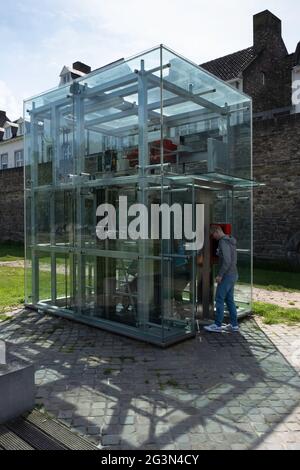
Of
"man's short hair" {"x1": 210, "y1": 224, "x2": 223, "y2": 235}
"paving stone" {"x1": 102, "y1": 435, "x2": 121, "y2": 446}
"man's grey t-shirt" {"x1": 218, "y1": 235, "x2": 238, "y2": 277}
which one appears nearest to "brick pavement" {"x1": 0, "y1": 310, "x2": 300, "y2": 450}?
"paving stone" {"x1": 102, "y1": 435, "x2": 121, "y2": 446}

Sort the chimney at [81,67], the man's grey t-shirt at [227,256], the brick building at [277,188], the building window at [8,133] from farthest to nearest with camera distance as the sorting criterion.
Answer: the building window at [8,133]
the chimney at [81,67]
the brick building at [277,188]
the man's grey t-shirt at [227,256]

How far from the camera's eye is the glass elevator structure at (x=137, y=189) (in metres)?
6.36

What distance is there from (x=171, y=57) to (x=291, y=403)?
4.97 meters

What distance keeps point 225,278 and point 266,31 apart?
73.4 ft

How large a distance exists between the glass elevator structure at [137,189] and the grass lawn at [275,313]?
430mm

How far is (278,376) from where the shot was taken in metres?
5.00

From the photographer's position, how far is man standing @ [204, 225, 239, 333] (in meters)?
6.70

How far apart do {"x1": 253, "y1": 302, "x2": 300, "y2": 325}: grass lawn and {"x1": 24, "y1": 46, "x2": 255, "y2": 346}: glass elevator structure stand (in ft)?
1.41

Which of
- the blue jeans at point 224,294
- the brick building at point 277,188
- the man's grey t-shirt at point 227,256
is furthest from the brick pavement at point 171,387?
the brick building at point 277,188

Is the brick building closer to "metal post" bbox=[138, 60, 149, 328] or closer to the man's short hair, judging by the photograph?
the man's short hair

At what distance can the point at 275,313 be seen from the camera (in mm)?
7938

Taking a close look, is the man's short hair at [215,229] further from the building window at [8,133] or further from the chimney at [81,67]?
the building window at [8,133]

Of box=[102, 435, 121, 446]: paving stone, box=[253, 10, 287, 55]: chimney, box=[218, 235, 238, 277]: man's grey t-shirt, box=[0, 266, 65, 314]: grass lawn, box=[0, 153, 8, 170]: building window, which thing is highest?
box=[253, 10, 287, 55]: chimney
